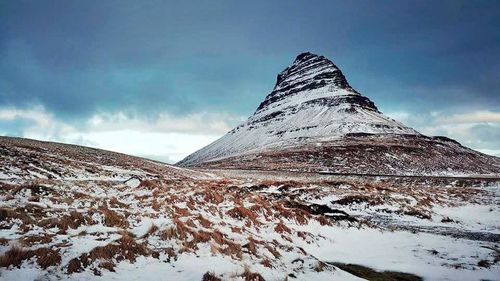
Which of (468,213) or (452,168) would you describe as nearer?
(468,213)

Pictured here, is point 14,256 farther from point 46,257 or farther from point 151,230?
point 151,230

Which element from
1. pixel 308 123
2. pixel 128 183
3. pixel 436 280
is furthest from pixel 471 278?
pixel 308 123

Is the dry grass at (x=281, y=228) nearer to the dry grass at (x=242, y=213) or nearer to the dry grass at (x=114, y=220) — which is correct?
the dry grass at (x=242, y=213)

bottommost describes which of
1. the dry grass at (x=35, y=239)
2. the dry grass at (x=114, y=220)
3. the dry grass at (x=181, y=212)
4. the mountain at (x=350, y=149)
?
the dry grass at (x=35, y=239)

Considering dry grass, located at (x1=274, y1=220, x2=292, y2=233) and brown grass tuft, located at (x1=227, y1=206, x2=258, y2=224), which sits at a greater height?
brown grass tuft, located at (x1=227, y1=206, x2=258, y2=224)

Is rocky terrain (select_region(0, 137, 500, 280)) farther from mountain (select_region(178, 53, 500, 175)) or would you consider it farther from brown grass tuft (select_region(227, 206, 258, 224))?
mountain (select_region(178, 53, 500, 175))

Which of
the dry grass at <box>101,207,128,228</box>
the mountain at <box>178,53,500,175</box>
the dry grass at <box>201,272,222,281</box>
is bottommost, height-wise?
the dry grass at <box>201,272,222,281</box>

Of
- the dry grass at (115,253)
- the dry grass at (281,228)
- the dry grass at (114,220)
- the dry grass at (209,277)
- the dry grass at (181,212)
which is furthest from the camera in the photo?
the dry grass at (281,228)

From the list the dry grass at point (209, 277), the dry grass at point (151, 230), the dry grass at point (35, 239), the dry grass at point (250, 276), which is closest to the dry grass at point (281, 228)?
the dry grass at point (151, 230)

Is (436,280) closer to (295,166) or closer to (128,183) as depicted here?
(128,183)

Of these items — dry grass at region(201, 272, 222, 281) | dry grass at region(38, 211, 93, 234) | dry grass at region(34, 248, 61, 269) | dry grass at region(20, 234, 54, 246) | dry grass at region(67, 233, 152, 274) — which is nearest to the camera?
dry grass at region(34, 248, 61, 269)

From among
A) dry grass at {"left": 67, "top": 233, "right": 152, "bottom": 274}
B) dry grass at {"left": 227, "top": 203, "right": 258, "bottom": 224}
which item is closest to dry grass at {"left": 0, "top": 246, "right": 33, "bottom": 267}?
Result: dry grass at {"left": 67, "top": 233, "right": 152, "bottom": 274}

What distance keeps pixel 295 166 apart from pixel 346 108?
94.2m

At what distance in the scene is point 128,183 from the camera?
2595 centimetres
